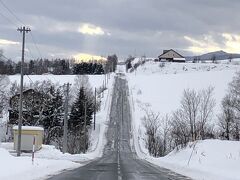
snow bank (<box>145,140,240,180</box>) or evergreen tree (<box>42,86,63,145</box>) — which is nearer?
snow bank (<box>145,140,240,180</box>)

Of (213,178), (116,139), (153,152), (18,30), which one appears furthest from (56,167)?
(116,139)

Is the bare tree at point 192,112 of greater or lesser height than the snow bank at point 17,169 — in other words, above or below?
above

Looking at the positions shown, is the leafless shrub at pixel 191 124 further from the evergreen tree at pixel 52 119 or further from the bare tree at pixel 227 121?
the evergreen tree at pixel 52 119

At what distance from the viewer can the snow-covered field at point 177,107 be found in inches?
1136

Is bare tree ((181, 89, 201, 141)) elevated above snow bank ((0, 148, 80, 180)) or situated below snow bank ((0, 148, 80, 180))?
above

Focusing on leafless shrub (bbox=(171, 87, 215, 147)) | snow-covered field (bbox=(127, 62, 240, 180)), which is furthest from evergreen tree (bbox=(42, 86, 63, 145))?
leafless shrub (bbox=(171, 87, 215, 147))

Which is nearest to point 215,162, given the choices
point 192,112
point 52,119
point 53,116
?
point 192,112

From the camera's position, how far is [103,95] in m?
158

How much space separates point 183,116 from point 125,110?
4463 cm

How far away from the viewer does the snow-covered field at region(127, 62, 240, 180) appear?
94.7 feet

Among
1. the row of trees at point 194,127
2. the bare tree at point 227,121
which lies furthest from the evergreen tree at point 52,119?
the bare tree at point 227,121

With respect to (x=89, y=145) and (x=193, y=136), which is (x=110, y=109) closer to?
(x=89, y=145)

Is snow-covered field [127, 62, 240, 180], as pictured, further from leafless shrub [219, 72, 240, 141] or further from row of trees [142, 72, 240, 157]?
leafless shrub [219, 72, 240, 141]

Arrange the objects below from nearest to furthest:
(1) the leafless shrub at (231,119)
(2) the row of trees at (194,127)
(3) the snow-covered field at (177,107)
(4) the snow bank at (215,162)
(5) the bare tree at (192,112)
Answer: (4) the snow bank at (215,162) < (3) the snow-covered field at (177,107) < (1) the leafless shrub at (231,119) < (2) the row of trees at (194,127) < (5) the bare tree at (192,112)
